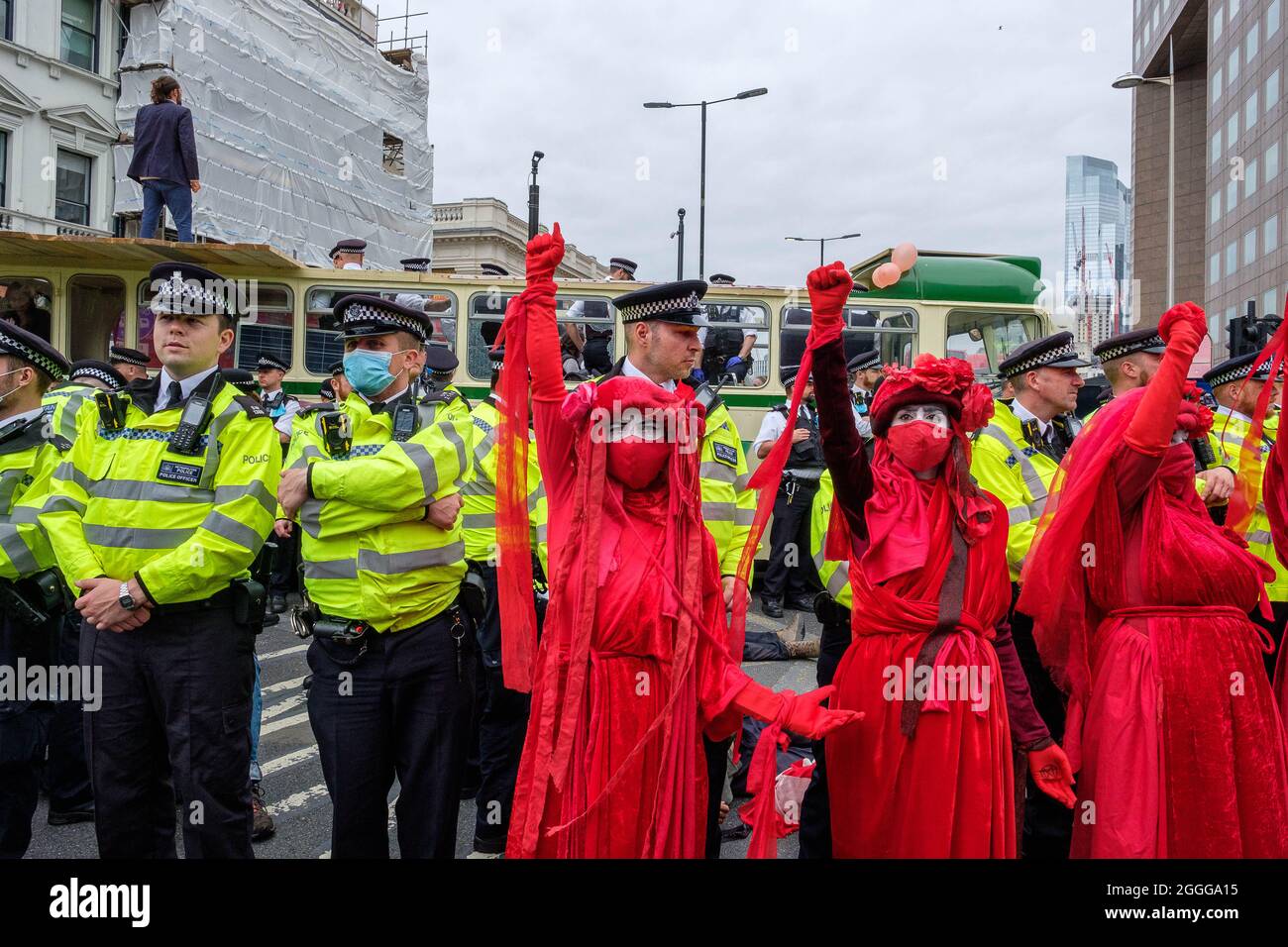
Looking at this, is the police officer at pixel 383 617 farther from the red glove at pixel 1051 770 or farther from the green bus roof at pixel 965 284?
the green bus roof at pixel 965 284

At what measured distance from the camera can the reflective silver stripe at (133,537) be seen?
3256 mm

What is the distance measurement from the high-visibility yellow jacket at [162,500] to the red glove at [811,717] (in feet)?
6.19

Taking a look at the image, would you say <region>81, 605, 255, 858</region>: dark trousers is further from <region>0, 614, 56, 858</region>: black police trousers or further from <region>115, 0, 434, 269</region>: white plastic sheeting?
<region>115, 0, 434, 269</region>: white plastic sheeting

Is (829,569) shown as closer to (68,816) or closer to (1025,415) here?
(1025,415)

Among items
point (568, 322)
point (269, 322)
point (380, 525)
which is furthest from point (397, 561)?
point (269, 322)

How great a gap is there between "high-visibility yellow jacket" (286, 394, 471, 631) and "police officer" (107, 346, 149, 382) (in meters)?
4.98

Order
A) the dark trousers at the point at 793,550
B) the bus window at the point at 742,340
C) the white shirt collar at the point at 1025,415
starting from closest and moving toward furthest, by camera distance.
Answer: the white shirt collar at the point at 1025,415 < the dark trousers at the point at 793,550 < the bus window at the point at 742,340

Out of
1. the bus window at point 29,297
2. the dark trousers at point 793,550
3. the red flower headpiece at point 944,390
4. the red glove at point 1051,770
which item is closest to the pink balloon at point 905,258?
the red flower headpiece at point 944,390

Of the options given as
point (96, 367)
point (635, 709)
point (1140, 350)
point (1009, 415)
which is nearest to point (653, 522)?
point (635, 709)

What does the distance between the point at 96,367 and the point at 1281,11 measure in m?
48.9

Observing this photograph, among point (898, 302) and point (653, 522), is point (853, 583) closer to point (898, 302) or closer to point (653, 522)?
point (653, 522)

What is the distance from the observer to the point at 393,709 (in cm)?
332

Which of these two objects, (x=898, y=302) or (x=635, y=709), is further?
(x=898, y=302)

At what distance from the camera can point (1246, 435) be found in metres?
3.88
